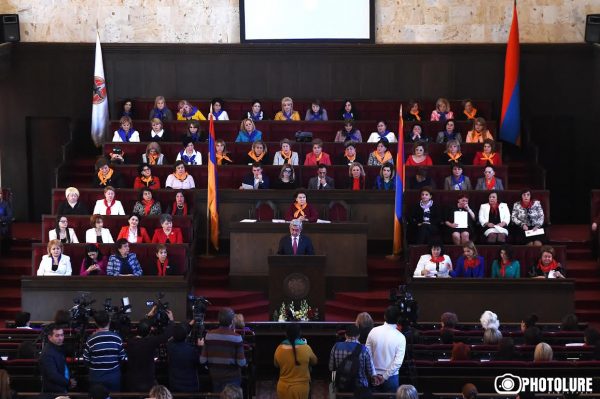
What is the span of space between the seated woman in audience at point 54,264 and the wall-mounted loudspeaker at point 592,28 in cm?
882

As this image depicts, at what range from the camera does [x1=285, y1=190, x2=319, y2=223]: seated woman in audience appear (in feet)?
48.5

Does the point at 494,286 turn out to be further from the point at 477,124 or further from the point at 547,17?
the point at 547,17

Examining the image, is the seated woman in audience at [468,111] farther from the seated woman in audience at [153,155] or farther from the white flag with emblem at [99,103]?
the white flag with emblem at [99,103]

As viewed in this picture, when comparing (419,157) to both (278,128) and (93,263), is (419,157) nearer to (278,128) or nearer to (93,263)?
(278,128)

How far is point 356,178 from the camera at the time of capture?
51.4 feet

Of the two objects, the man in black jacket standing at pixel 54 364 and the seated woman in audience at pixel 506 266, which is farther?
the seated woman in audience at pixel 506 266

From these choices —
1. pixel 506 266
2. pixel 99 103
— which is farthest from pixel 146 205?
pixel 506 266

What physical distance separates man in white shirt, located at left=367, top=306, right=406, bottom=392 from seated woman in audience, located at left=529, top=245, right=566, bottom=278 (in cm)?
404

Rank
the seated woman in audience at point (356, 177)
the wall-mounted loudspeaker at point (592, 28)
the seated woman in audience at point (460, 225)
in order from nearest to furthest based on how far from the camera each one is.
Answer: the seated woman in audience at point (460, 225)
the seated woman in audience at point (356, 177)
the wall-mounted loudspeaker at point (592, 28)

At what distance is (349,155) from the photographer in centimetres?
1616

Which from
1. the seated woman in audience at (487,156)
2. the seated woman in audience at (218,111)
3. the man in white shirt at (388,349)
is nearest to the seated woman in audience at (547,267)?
the seated woman in audience at (487,156)

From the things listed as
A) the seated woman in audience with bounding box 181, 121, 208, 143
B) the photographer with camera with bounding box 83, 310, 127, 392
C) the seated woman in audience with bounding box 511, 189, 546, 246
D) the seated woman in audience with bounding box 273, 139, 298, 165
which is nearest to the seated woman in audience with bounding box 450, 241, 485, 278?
the seated woman in audience with bounding box 511, 189, 546, 246

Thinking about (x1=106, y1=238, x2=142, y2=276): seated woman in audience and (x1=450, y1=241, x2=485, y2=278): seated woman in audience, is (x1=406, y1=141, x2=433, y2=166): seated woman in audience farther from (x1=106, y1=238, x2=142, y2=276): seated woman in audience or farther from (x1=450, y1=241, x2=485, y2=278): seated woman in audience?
(x1=106, y1=238, x2=142, y2=276): seated woman in audience
